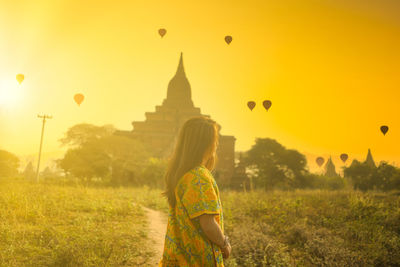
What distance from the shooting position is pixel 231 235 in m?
6.20

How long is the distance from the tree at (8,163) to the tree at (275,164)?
27506mm

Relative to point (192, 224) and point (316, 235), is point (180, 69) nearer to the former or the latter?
point (316, 235)

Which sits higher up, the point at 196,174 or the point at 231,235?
the point at 196,174

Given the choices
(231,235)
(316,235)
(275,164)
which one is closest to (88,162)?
(275,164)

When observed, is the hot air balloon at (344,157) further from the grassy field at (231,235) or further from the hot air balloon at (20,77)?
the hot air balloon at (20,77)

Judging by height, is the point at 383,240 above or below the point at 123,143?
below

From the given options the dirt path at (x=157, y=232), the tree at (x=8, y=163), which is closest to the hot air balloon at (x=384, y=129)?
the dirt path at (x=157, y=232)

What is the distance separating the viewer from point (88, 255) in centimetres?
448

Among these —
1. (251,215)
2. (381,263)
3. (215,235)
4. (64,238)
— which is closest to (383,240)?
(381,263)

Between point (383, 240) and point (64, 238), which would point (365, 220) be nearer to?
point (383, 240)

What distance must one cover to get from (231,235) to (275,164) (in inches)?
1028

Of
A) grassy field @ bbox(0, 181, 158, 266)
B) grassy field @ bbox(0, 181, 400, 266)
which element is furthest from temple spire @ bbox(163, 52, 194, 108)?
grassy field @ bbox(0, 181, 158, 266)

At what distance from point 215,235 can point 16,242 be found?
4343 millimetres

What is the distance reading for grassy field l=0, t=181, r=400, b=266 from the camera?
15.1ft
